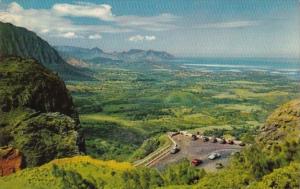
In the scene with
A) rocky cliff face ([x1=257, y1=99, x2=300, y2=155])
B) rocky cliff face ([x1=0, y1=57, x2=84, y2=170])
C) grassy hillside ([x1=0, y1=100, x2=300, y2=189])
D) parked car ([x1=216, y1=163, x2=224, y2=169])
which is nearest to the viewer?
grassy hillside ([x1=0, y1=100, x2=300, y2=189])

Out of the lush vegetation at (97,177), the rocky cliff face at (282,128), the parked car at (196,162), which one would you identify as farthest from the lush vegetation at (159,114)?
the rocky cliff face at (282,128)

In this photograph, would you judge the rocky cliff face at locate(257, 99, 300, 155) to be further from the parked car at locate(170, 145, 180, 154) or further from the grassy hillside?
the parked car at locate(170, 145, 180, 154)

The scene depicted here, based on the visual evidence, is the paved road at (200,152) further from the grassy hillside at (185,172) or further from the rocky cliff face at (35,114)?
the rocky cliff face at (35,114)

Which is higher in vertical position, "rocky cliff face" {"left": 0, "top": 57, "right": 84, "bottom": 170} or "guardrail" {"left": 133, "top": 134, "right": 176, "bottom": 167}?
"rocky cliff face" {"left": 0, "top": 57, "right": 84, "bottom": 170}

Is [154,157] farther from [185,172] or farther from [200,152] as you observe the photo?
[185,172]

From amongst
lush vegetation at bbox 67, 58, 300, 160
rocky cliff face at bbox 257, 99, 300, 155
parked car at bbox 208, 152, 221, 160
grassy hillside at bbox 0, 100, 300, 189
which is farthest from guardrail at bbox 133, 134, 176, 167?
lush vegetation at bbox 67, 58, 300, 160

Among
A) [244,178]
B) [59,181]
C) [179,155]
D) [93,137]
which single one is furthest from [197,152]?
[93,137]
